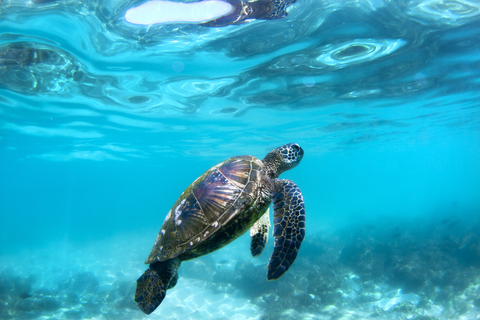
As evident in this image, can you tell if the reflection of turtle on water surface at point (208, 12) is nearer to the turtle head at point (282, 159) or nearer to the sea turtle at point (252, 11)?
the sea turtle at point (252, 11)

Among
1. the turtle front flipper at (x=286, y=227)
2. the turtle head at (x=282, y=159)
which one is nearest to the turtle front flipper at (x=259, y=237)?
the turtle front flipper at (x=286, y=227)

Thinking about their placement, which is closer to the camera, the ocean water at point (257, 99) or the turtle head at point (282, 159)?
the turtle head at point (282, 159)

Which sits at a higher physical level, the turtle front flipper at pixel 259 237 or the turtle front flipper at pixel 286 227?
the turtle front flipper at pixel 286 227

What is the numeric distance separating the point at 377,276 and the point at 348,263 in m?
1.81

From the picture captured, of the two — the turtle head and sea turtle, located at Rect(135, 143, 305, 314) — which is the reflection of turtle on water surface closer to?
the turtle head

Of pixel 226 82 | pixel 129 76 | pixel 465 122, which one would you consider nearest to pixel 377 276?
pixel 226 82

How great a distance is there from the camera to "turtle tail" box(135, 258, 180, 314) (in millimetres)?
3545

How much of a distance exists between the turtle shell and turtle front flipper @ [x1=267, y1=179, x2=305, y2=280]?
365 mm

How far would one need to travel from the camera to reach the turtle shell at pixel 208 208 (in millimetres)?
3482

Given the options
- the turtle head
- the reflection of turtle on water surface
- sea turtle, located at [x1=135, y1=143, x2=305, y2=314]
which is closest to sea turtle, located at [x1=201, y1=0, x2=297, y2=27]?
the reflection of turtle on water surface

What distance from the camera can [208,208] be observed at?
3.58m

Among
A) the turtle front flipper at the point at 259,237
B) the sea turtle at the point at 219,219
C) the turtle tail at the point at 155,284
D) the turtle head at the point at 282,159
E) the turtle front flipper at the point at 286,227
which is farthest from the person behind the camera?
the turtle head at the point at 282,159

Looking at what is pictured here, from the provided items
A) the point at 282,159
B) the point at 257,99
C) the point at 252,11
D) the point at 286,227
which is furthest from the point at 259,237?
the point at 257,99

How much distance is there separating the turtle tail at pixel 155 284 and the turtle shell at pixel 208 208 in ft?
0.77
